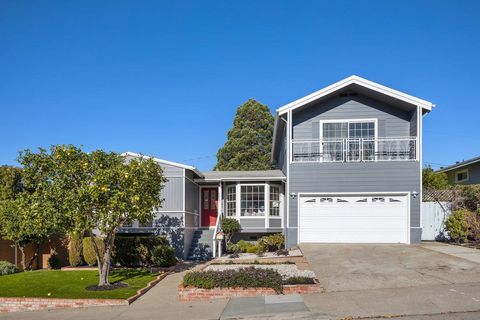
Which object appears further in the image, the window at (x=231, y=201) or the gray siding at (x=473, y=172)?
the gray siding at (x=473, y=172)

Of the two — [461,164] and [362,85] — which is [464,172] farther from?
[362,85]

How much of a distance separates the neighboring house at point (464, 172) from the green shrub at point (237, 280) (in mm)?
17230

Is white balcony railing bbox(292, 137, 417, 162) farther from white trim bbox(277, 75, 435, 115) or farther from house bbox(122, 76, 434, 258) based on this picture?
white trim bbox(277, 75, 435, 115)

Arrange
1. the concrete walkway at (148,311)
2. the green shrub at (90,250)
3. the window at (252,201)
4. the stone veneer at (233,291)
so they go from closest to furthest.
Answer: the concrete walkway at (148,311) → the stone veneer at (233,291) → the green shrub at (90,250) → the window at (252,201)

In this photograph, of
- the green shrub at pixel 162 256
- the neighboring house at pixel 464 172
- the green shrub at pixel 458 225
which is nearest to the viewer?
the green shrub at pixel 162 256

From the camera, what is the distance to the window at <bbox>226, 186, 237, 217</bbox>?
21.3 meters

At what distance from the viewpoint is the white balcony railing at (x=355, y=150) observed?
18.7 metres

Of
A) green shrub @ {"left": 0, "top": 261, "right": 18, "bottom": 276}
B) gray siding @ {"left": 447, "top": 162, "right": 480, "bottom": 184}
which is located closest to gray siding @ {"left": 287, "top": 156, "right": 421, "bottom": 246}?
gray siding @ {"left": 447, "top": 162, "right": 480, "bottom": 184}

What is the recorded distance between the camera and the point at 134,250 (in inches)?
684

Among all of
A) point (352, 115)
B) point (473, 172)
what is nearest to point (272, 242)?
point (352, 115)

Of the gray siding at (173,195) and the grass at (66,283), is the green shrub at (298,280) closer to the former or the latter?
the grass at (66,283)

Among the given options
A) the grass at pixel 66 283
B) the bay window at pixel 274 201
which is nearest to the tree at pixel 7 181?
the grass at pixel 66 283

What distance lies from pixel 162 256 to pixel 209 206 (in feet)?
19.6

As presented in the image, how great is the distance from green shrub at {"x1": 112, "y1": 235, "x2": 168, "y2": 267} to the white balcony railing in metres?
6.96
